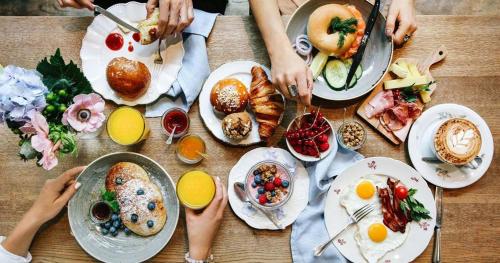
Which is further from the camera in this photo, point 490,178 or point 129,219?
point 490,178

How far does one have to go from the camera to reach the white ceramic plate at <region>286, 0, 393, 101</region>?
1810 millimetres

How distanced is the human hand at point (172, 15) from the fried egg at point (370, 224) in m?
0.98

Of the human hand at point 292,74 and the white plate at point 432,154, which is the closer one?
the human hand at point 292,74

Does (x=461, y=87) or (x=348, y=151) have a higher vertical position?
(x=461, y=87)

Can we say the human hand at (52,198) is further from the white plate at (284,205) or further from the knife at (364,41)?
the knife at (364,41)

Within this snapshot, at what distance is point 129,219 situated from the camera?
5.59ft

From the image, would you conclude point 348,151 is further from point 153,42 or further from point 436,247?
point 153,42

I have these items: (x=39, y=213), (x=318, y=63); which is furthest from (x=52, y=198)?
(x=318, y=63)

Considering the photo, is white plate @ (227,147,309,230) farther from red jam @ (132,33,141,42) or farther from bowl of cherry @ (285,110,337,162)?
red jam @ (132,33,141,42)

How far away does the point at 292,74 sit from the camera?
1674 millimetres

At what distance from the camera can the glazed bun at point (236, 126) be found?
1.72 meters

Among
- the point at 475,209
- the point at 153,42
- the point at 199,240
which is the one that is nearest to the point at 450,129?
the point at 475,209

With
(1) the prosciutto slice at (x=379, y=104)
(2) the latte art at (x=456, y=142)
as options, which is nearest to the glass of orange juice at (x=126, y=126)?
(1) the prosciutto slice at (x=379, y=104)

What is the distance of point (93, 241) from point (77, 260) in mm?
110
